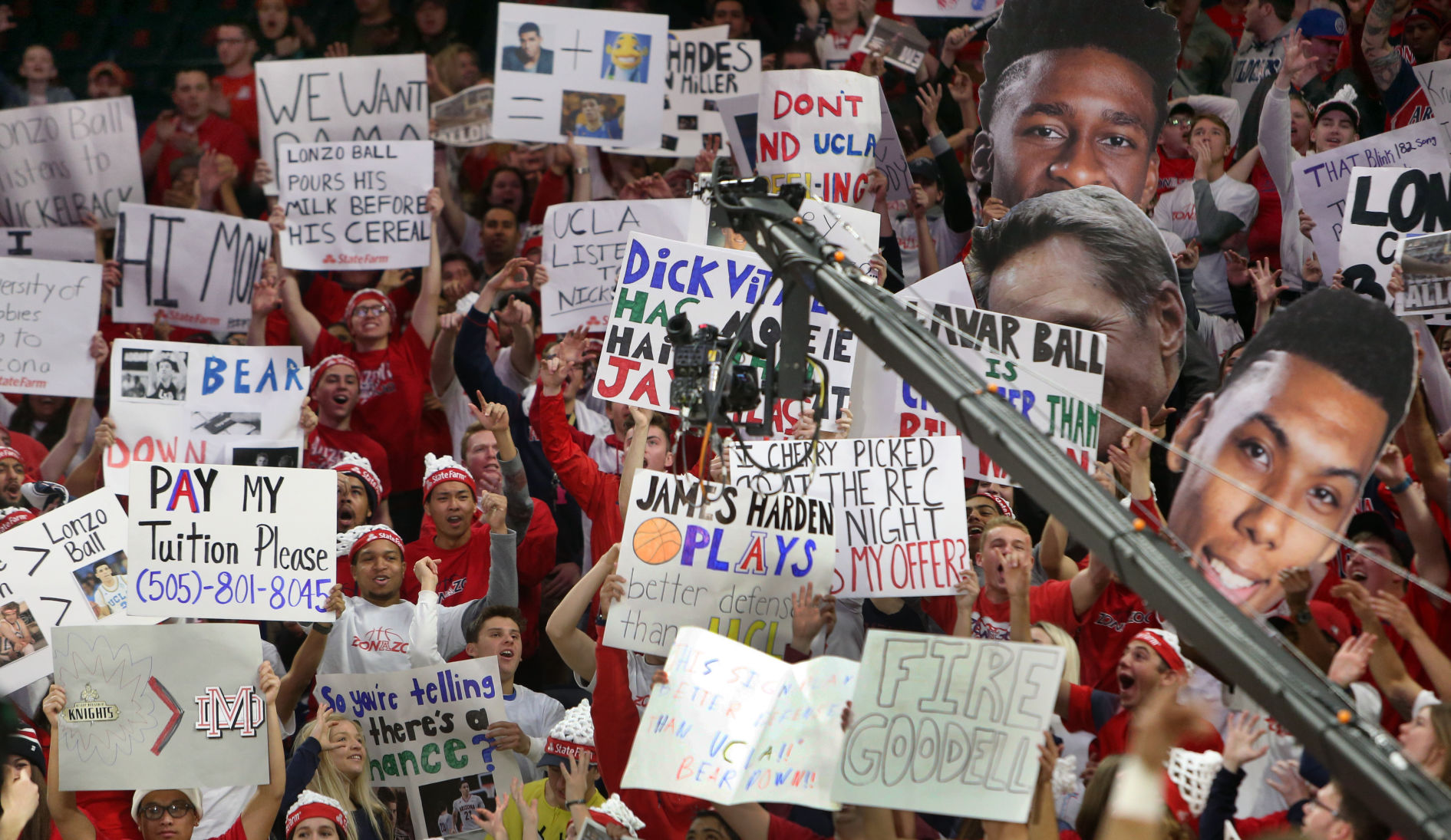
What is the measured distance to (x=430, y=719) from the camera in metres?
7.24

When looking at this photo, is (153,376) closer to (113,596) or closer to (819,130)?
(113,596)

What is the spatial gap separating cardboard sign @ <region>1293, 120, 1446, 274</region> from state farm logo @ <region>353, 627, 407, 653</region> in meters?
4.99

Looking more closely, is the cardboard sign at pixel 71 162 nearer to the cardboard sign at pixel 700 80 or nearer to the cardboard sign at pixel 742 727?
the cardboard sign at pixel 700 80

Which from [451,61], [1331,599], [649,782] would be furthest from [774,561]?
[451,61]

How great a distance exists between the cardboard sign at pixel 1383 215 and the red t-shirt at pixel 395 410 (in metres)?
5.16

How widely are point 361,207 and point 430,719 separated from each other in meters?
4.36

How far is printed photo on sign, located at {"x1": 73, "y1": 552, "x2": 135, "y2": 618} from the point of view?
26.2ft

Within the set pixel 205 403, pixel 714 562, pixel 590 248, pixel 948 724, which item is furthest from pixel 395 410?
pixel 948 724

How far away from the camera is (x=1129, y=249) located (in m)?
8.66

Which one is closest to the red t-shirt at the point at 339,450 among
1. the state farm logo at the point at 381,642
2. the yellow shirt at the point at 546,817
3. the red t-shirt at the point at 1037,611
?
the state farm logo at the point at 381,642

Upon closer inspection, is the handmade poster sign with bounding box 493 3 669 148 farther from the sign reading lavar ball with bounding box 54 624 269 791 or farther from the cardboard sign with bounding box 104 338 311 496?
the sign reading lavar ball with bounding box 54 624 269 791

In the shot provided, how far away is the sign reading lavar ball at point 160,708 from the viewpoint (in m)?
6.89

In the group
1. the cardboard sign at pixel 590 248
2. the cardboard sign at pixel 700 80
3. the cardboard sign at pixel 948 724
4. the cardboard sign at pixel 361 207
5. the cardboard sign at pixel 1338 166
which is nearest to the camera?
the cardboard sign at pixel 948 724

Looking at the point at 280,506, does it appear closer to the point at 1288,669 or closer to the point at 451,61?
the point at 1288,669
